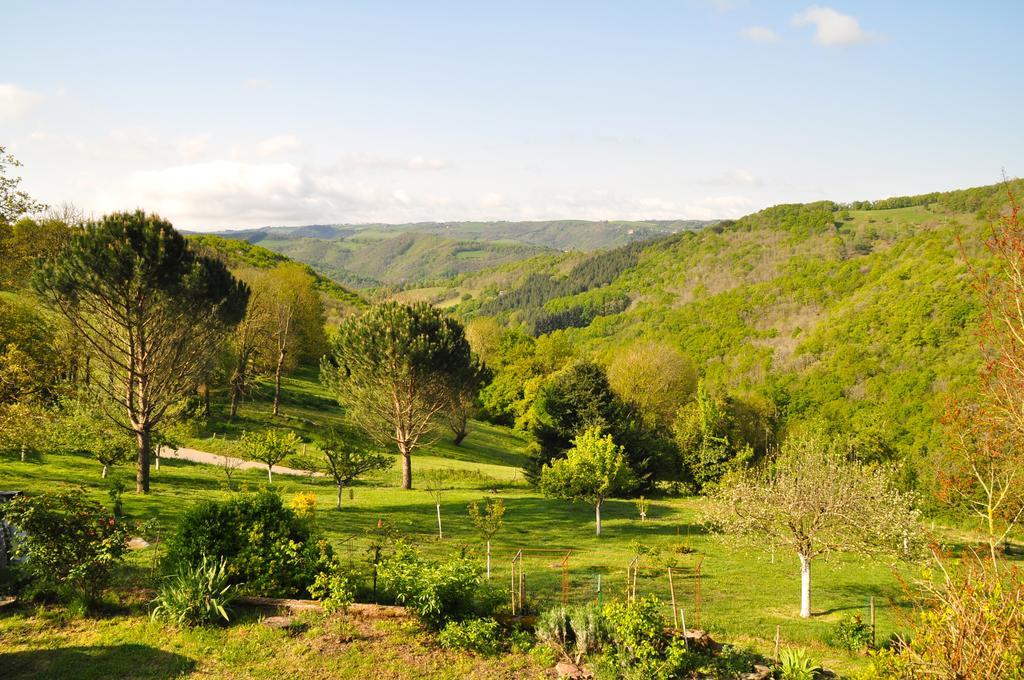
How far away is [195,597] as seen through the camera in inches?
479

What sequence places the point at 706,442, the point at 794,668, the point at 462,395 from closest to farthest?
1. the point at 794,668
2. the point at 462,395
3. the point at 706,442

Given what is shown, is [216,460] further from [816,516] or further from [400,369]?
[816,516]

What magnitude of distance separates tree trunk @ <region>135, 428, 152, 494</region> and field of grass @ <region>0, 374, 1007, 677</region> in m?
0.91

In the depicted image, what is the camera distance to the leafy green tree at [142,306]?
2472 cm

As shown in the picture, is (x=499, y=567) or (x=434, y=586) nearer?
(x=434, y=586)

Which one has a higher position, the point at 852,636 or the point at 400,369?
the point at 400,369

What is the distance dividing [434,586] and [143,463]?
21456 millimetres

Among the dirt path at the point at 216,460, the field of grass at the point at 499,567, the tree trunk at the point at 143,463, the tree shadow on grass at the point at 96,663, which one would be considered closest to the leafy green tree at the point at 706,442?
the field of grass at the point at 499,567

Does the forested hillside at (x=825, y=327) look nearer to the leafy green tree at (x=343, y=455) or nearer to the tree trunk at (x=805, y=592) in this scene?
the tree trunk at (x=805, y=592)

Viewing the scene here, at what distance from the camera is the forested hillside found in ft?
235

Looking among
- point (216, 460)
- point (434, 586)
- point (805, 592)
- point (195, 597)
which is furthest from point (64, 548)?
point (216, 460)

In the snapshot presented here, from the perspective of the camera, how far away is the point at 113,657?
1073 cm

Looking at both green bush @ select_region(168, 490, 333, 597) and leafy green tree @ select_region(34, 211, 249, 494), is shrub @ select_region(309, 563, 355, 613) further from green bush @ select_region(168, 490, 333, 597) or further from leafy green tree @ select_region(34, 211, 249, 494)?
leafy green tree @ select_region(34, 211, 249, 494)

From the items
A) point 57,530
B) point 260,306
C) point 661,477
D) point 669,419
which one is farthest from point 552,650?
point 669,419
